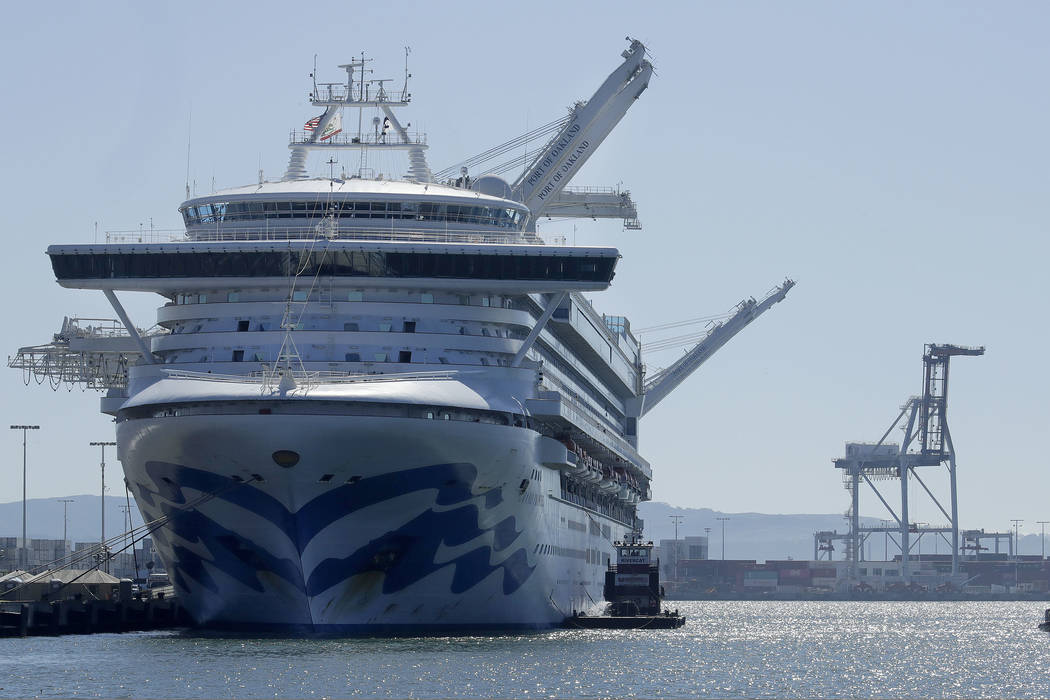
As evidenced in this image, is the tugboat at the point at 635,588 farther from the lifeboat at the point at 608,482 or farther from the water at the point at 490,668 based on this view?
A: the water at the point at 490,668

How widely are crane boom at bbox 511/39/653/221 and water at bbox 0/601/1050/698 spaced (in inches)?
744

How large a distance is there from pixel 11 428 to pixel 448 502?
202 feet

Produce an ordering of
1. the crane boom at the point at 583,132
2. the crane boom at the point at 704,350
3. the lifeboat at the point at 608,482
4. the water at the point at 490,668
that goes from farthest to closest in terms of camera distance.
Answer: the crane boom at the point at 704,350, the crane boom at the point at 583,132, the lifeboat at the point at 608,482, the water at the point at 490,668

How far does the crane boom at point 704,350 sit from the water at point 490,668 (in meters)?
33.2

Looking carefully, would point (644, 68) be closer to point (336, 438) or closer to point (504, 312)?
point (504, 312)

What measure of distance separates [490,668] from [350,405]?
7.50 m

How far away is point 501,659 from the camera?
4662 centimetres

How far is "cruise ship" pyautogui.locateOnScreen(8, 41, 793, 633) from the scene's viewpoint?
4728cm

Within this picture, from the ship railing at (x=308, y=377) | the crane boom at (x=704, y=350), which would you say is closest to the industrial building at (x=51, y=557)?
the crane boom at (x=704, y=350)

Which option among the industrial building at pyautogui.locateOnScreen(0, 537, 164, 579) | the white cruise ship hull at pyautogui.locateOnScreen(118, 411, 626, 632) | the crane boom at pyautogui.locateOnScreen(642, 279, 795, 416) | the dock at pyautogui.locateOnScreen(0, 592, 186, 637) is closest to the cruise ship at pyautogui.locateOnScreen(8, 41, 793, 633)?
the white cruise ship hull at pyautogui.locateOnScreen(118, 411, 626, 632)

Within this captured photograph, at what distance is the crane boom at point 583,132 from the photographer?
2879 inches

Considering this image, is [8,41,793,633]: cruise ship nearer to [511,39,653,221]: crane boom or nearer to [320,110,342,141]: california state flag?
[320,110,342,141]: california state flag

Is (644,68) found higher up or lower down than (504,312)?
higher up

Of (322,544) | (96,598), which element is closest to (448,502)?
(322,544)
